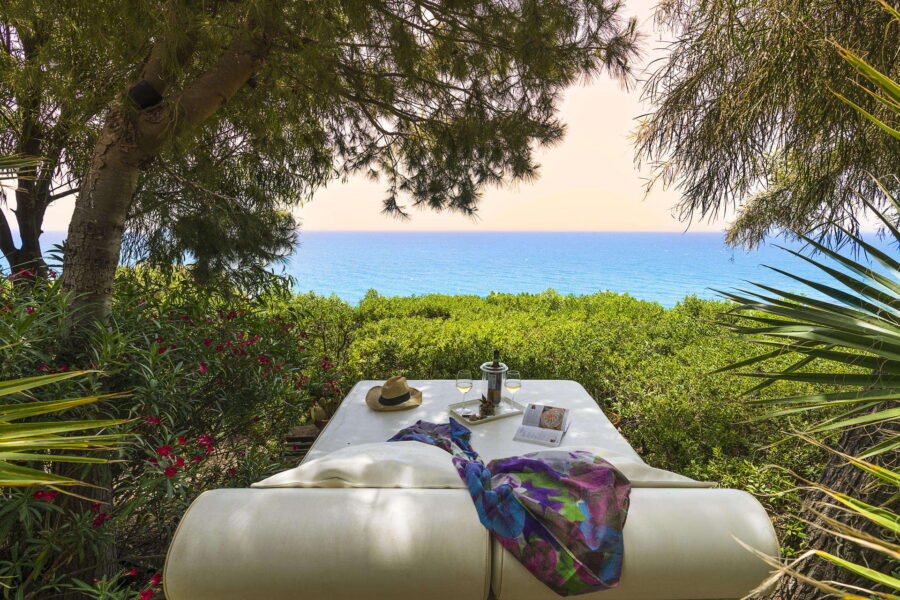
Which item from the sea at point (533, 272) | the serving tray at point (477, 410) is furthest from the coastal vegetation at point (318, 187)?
the sea at point (533, 272)

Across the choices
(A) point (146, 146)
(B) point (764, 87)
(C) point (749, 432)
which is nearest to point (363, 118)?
(A) point (146, 146)

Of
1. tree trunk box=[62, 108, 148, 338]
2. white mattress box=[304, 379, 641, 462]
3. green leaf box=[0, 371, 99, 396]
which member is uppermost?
tree trunk box=[62, 108, 148, 338]

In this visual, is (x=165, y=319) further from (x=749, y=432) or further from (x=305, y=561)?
(x=749, y=432)

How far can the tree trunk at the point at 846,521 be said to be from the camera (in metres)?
1.52

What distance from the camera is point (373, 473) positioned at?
147 centimetres

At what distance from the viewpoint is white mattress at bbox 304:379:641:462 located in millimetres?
2232

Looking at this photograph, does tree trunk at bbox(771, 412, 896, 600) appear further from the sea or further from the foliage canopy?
the sea

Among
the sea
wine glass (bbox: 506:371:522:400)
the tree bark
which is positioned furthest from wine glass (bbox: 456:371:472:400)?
the sea

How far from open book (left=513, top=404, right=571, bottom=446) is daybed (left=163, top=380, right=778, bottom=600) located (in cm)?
88

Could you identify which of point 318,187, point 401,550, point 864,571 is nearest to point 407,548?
point 401,550

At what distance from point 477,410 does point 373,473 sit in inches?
51.8

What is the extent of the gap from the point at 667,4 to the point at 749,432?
8.70ft

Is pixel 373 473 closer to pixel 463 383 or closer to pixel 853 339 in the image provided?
pixel 463 383

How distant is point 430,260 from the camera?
4656 centimetres
